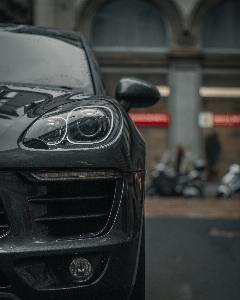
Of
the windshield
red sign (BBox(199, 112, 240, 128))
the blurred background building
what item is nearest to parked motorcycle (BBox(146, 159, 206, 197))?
the blurred background building

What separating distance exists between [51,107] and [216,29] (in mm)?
16837

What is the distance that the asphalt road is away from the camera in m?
3.86

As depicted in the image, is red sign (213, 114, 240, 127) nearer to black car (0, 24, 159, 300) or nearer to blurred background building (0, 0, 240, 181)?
blurred background building (0, 0, 240, 181)

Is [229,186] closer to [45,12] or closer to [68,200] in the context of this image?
[45,12]

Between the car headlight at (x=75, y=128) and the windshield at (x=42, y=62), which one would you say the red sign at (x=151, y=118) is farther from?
the car headlight at (x=75, y=128)

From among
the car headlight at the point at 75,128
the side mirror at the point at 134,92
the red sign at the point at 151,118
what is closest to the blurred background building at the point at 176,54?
the red sign at the point at 151,118

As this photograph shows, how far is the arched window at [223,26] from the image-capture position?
18500mm

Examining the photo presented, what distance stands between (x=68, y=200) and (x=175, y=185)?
13426 millimetres

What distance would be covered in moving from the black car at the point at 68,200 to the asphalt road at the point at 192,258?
144 centimetres

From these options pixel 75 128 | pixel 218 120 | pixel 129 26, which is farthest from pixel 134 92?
pixel 218 120

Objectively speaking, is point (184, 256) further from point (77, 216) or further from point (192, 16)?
point (192, 16)

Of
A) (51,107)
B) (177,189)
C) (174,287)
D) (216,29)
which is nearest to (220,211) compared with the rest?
(177,189)

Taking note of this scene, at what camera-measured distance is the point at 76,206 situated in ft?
7.38

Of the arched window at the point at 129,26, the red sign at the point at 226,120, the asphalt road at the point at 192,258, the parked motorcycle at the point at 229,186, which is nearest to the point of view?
the asphalt road at the point at 192,258
